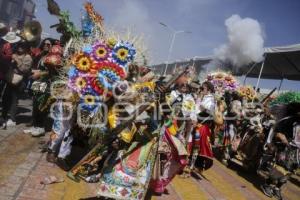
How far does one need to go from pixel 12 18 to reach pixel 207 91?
5194cm

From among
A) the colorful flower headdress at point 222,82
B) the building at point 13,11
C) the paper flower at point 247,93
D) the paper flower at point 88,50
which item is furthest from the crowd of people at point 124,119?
the building at point 13,11

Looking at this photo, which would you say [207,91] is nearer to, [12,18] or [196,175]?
[196,175]

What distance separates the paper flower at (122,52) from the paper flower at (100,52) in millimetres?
95

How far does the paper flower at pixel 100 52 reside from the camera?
500 cm

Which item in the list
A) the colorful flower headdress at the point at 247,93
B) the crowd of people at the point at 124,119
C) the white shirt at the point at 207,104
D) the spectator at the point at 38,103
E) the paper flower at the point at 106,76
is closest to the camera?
the crowd of people at the point at 124,119

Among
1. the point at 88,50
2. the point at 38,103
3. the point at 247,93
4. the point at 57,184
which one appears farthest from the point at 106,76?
the point at 247,93

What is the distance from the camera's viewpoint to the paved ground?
17.0ft

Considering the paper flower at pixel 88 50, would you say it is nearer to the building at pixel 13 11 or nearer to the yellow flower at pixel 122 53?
the yellow flower at pixel 122 53

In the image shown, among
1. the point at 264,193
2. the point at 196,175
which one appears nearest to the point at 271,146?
the point at 264,193

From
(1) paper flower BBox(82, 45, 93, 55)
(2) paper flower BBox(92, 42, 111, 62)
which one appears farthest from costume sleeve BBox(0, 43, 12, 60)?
(2) paper flower BBox(92, 42, 111, 62)

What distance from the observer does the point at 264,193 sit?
832cm

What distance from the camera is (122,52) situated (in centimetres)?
503

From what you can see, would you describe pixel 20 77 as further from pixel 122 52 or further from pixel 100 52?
pixel 122 52

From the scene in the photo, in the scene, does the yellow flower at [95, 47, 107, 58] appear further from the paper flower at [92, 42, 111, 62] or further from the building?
the building
